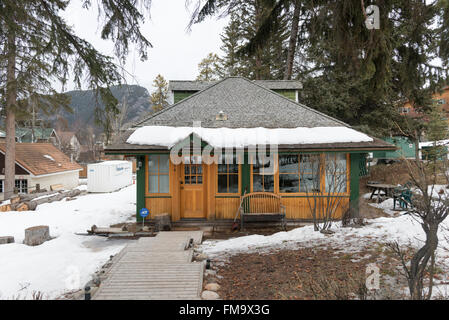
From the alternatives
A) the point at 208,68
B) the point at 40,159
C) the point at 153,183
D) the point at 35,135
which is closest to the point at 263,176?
the point at 153,183

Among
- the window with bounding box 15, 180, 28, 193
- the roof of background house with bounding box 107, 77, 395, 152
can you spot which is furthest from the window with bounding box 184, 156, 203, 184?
the window with bounding box 15, 180, 28, 193

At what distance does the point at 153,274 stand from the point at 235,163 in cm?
444

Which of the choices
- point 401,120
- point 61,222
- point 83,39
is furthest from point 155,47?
point 401,120

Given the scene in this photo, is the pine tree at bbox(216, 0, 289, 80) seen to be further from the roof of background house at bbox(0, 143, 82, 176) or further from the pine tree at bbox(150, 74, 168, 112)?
the roof of background house at bbox(0, 143, 82, 176)

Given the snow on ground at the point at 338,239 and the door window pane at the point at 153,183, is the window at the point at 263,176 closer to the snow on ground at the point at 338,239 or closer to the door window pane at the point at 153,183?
the snow on ground at the point at 338,239

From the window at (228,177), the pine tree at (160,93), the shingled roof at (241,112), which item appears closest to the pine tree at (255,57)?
the shingled roof at (241,112)

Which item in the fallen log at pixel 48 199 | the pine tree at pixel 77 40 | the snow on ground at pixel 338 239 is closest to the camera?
the pine tree at pixel 77 40

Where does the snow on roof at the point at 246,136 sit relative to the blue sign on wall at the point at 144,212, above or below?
above

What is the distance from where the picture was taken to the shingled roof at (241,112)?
8273 millimetres

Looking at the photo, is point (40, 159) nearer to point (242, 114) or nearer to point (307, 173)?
point (242, 114)

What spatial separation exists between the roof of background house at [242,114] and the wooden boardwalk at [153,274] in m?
3.21
